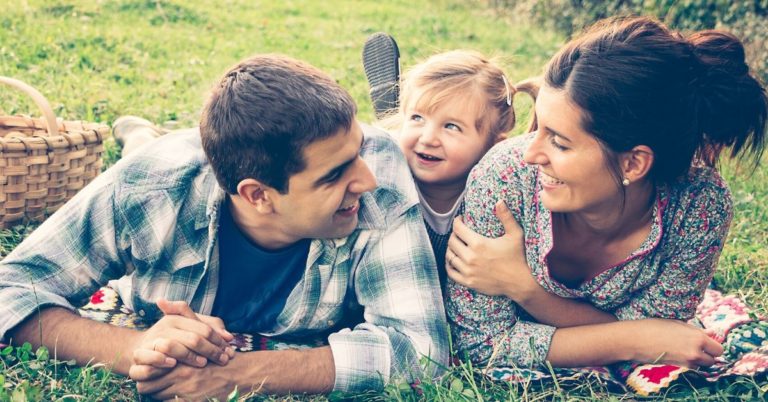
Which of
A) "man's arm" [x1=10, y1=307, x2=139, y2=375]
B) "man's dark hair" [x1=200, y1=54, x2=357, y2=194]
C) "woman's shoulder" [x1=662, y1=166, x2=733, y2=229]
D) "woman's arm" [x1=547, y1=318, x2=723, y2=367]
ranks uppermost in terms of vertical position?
"man's dark hair" [x1=200, y1=54, x2=357, y2=194]

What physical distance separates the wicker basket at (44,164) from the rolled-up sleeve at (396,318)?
1885 millimetres

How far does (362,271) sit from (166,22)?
7298mm

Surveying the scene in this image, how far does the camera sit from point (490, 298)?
3.15m

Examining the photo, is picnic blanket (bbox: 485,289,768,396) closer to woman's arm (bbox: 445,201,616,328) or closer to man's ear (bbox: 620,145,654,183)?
woman's arm (bbox: 445,201,616,328)

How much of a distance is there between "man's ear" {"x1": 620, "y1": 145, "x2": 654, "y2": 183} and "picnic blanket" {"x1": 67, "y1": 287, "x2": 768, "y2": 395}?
0.76 m

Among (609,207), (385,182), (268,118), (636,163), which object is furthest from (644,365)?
(268,118)

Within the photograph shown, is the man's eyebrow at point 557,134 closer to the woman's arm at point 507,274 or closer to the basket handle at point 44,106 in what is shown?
the woman's arm at point 507,274

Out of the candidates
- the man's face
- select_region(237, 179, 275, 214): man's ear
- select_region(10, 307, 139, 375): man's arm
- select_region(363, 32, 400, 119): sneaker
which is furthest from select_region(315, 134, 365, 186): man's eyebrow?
select_region(363, 32, 400, 119): sneaker

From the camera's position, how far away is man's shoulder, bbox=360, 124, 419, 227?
119 inches

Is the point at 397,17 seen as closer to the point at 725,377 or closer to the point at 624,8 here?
the point at 624,8

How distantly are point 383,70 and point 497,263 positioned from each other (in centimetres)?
166

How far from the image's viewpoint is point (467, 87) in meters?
3.78

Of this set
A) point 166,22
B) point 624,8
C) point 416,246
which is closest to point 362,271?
point 416,246

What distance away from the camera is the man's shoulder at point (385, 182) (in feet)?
9.88
